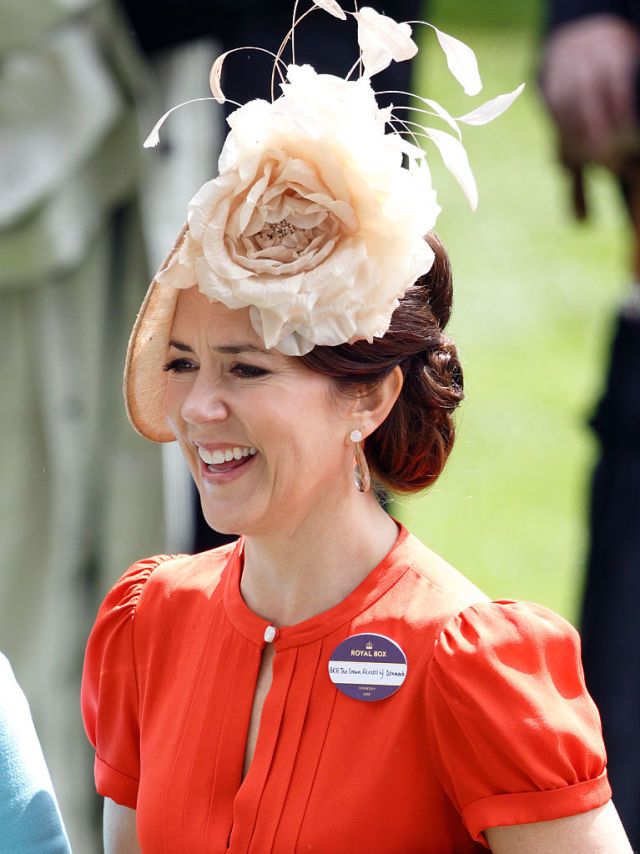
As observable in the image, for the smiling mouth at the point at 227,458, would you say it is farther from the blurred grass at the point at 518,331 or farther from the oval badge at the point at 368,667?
the blurred grass at the point at 518,331

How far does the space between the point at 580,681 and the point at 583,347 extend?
299 inches

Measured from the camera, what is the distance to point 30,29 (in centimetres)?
354

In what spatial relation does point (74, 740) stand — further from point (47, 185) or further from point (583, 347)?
point (583, 347)

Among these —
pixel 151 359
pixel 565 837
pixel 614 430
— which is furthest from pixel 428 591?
pixel 614 430

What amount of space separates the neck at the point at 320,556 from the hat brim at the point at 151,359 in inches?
10.5

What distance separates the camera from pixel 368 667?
2.09 meters

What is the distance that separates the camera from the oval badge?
6.81 ft

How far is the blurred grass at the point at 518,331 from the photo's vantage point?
7105 millimetres

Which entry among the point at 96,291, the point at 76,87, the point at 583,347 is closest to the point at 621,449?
the point at 96,291

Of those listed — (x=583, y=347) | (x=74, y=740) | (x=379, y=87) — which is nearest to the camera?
(x=379, y=87)

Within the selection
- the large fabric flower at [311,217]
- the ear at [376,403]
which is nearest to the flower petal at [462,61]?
the large fabric flower at [311,217]

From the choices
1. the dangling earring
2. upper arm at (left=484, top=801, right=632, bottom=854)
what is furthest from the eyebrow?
upper arm at (left=484, top=801, right=632, bottom=854)

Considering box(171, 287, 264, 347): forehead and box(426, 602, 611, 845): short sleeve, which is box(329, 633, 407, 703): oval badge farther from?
box(171, 287, 264, 347): forehead

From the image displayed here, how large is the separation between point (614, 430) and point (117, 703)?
1.87m
